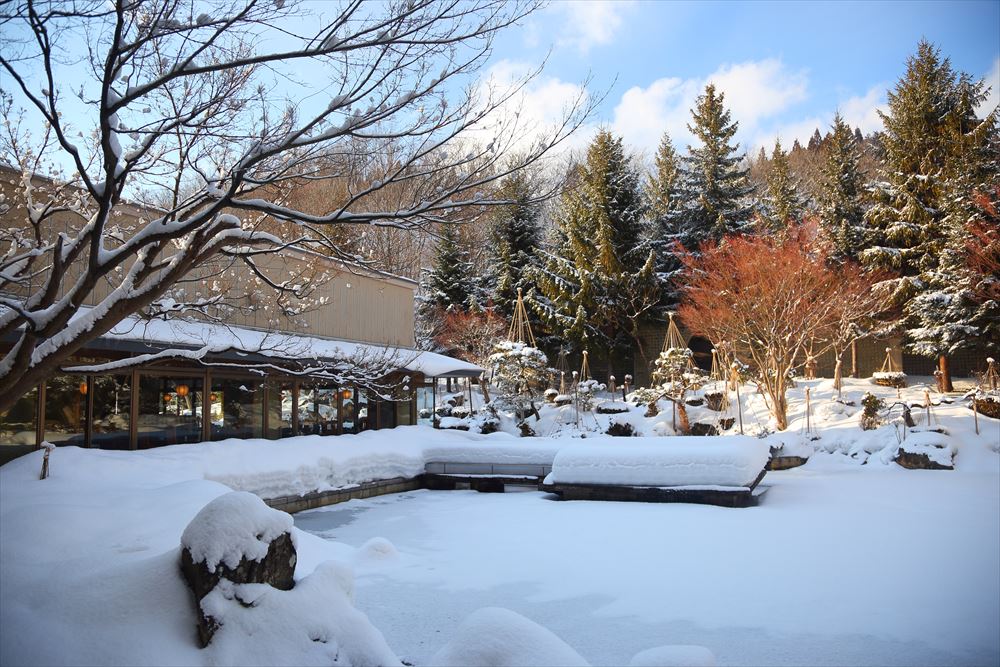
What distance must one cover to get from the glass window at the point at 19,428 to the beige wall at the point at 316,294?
1714mm

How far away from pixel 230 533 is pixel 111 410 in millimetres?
8072

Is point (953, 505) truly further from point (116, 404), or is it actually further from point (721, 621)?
point (116, 404)

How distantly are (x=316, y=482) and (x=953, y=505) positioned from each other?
30.1ft

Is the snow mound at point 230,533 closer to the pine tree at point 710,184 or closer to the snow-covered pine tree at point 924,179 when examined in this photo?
the snow-covered pine tree at point 924,179

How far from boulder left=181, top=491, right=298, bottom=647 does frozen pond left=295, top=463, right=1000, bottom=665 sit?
1.44 m

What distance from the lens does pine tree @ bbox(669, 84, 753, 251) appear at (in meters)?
26.1

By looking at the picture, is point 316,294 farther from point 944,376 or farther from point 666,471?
point 944,376

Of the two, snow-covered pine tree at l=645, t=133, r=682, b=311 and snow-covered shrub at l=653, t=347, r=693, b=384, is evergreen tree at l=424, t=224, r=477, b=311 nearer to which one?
snow-covered pine tree at l=645, t=133, r=682, b=311

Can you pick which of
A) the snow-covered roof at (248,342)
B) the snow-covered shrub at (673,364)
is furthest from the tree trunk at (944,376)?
the snow-covered roof at (248,342)

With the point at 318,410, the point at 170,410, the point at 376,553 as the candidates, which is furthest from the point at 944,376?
the point at 170,410

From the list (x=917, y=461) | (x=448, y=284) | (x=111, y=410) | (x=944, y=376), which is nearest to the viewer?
(x=111, y=410)

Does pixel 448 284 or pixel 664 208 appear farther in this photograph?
pixel 448 284

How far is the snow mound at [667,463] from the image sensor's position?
9.95 m

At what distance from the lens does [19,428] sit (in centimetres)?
878
